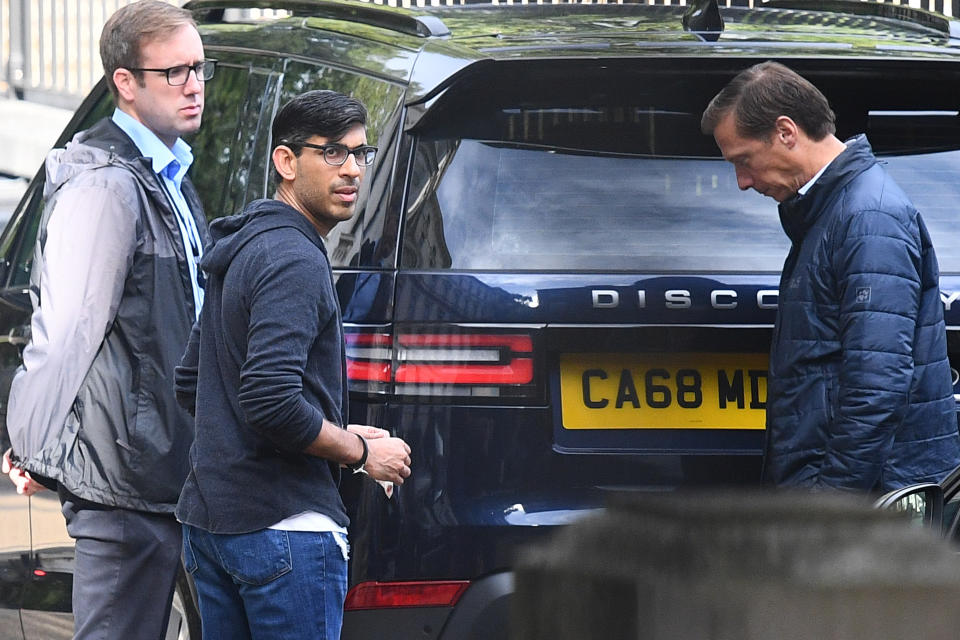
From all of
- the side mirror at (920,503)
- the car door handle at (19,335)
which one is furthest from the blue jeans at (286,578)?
the car door handle at (19,335)

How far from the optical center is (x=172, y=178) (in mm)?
3955

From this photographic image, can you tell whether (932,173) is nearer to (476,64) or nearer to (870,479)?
(870,479)

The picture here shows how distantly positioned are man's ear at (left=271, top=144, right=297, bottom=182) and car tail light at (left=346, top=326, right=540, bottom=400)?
40 centimetres

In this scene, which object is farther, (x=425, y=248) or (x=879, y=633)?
(x=425, y=248)

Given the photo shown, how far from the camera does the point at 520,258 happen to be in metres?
3.74

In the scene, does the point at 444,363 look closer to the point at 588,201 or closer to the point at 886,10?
the point at 588,201

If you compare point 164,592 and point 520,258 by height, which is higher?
point 520,258

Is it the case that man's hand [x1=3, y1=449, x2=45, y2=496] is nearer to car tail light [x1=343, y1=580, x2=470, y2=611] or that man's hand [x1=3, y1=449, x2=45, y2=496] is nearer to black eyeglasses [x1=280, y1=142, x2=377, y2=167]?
car tail light [x1=343, y1=580, x2=470, y2=611]

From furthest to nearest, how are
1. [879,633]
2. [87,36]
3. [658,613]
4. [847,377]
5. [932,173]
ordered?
[87,36]
[932,173]
[847,377]
[658,613]
[879,633]

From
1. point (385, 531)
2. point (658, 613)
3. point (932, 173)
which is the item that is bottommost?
point (385, 531)

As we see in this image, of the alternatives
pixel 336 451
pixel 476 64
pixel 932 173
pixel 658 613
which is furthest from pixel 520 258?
pixel 658 613

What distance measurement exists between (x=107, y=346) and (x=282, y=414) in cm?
73

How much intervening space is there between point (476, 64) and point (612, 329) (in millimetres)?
672

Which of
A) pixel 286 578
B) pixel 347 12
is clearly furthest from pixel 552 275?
pixel 347 12
